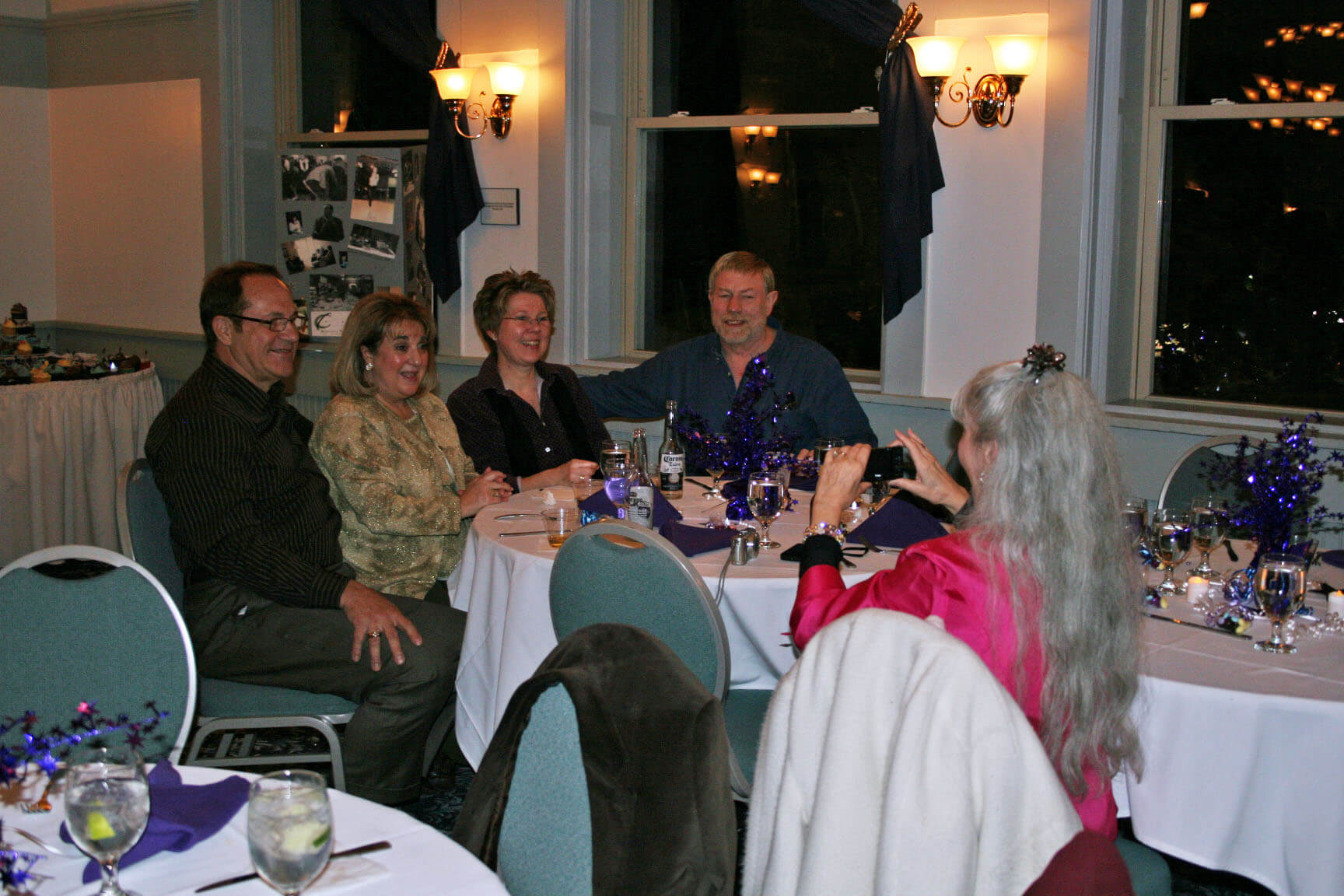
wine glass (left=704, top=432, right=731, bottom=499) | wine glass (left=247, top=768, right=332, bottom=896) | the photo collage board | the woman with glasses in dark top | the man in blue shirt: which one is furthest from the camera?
the photo collage board

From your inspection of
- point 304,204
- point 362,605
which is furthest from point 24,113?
point 362,605

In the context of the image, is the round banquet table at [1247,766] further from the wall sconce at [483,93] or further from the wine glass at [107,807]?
the wall sconce at [483,93]

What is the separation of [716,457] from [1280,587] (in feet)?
5.67

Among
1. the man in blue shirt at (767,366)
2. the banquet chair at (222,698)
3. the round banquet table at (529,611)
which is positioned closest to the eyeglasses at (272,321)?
the banquet chair at (222,698)

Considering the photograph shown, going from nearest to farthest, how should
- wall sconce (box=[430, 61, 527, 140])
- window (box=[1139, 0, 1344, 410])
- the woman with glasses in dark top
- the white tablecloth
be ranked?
the woman with glasses in dark top, window (box=[1139, 0, 1344, 410]), the white tablecloth, wall sconce (box=[430, 61, 527, 140])

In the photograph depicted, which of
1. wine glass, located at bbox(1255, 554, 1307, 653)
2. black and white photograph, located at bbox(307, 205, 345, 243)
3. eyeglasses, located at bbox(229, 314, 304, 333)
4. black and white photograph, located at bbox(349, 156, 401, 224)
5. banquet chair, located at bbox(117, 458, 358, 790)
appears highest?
black and white photograph, located at bbox(349, 156, 401, 224)

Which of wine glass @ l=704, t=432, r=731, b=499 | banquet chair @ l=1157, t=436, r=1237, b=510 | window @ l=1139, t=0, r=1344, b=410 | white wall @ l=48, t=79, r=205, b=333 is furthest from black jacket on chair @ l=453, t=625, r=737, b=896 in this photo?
white wall @ l=48, t=79, r=205, b=333

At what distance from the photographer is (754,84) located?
18.1ft

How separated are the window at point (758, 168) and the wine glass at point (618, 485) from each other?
96.8 inches

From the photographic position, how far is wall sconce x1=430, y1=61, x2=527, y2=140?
5.62m

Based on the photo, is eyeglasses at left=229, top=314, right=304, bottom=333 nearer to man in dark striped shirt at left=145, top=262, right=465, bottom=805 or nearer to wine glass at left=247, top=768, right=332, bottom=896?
man in dark striped shirt at left=145, top=262, right=465, bottom=805

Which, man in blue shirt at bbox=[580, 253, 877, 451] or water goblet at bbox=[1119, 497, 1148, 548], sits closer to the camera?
water goblet at bbox=[1119, 497, 1148, 548]

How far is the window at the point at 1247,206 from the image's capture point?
14.2 ft

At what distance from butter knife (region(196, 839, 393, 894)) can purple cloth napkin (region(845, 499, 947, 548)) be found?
172cm
